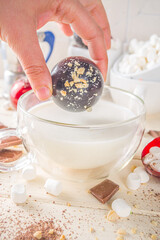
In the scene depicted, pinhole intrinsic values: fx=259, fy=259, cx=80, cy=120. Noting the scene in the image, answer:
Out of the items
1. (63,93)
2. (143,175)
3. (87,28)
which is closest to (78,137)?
(63,93)

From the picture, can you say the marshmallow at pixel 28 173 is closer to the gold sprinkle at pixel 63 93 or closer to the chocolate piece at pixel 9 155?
the chocolate piece at pixel 9 155

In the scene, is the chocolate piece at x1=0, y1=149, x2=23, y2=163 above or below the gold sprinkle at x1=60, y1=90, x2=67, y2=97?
below

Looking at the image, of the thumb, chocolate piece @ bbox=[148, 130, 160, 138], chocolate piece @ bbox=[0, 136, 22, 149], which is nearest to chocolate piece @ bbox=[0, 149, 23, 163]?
chocolate piece @ bbox=[0, 136, 22, 149]

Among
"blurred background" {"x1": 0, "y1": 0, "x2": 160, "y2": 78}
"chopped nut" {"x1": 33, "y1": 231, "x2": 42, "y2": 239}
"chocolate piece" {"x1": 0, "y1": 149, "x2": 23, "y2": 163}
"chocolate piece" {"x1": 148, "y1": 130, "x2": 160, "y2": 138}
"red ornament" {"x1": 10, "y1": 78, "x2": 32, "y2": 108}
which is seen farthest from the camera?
"blurred background" {"x1": 0, "y1": 0, "x2": 160, "y2": 78}

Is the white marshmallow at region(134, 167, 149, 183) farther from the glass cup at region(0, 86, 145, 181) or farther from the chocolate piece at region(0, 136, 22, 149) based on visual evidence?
the chocolate piece at region(0, 136, 22, 149)

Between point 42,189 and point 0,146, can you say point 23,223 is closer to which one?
point 42,189

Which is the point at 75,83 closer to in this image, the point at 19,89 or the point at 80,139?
the point at 80,139
